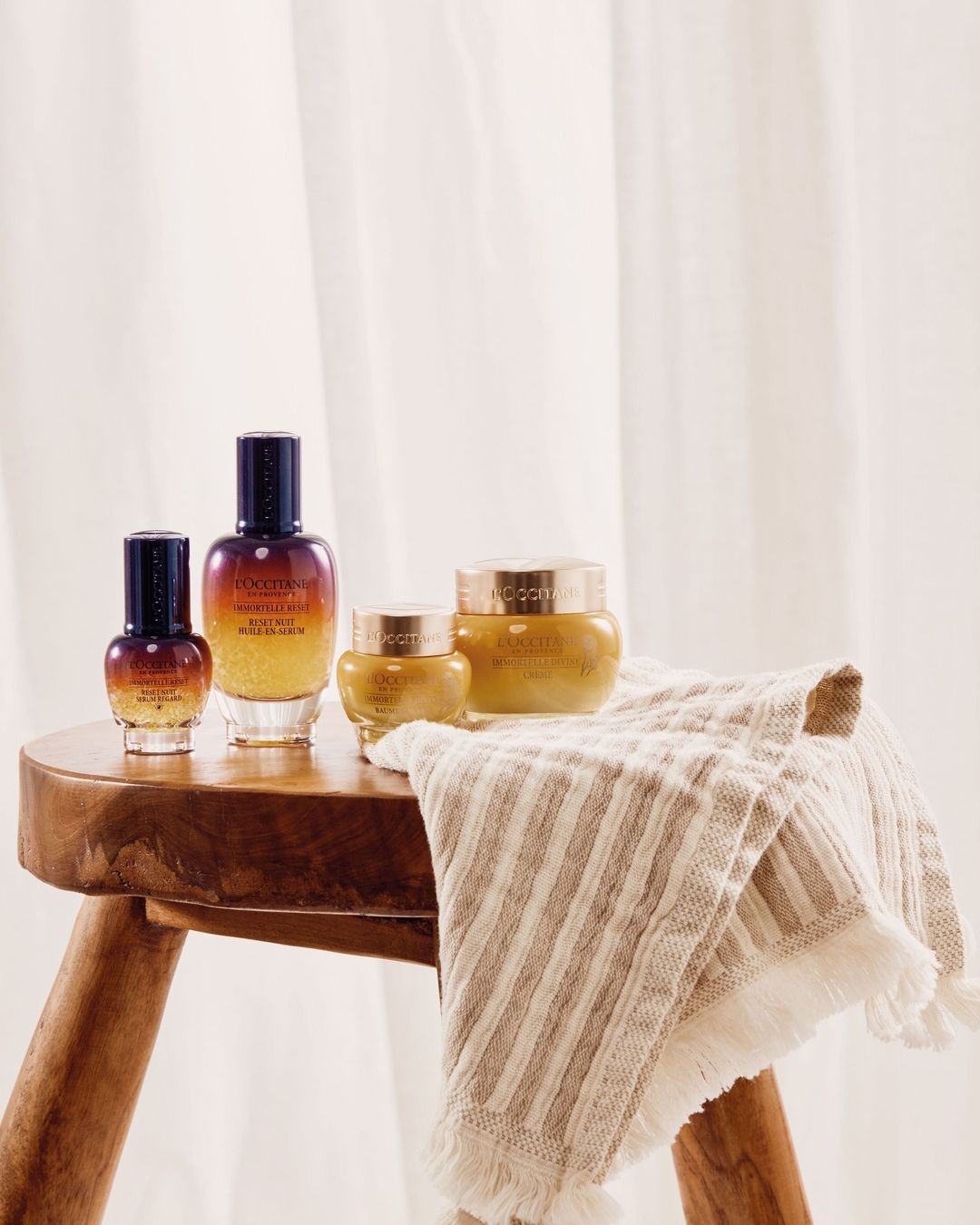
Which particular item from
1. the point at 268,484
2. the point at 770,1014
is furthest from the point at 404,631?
the point at 770,1014

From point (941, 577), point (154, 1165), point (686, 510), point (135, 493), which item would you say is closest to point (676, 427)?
point (686, 510)

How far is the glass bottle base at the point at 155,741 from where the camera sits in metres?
0.69

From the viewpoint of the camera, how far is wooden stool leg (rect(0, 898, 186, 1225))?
2.34 feet

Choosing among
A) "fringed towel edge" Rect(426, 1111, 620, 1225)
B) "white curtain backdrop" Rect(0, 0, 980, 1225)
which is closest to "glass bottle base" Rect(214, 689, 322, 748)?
"fringed towel edge" Rect(426, 1111, 620, 1225)

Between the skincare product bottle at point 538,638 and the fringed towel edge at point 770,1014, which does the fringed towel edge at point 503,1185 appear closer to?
the fringed towel edge at point 770,1014

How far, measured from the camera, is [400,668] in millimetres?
657

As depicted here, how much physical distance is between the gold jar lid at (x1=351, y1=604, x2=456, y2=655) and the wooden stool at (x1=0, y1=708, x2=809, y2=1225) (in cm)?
6

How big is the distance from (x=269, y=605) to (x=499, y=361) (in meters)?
0.47

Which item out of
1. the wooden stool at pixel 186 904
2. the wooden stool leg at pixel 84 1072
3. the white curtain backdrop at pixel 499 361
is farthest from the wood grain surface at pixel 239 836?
the white curtain backdrop at pixel 499 361

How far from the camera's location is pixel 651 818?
0.54 meters

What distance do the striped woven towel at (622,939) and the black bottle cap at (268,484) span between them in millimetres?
189

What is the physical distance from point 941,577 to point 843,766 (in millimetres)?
524

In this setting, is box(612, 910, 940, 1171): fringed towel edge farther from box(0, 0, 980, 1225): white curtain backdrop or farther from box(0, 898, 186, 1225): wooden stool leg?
box(0, 0, 980, 1225): white curtain backdrop

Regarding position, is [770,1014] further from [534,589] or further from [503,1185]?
[534,589]
